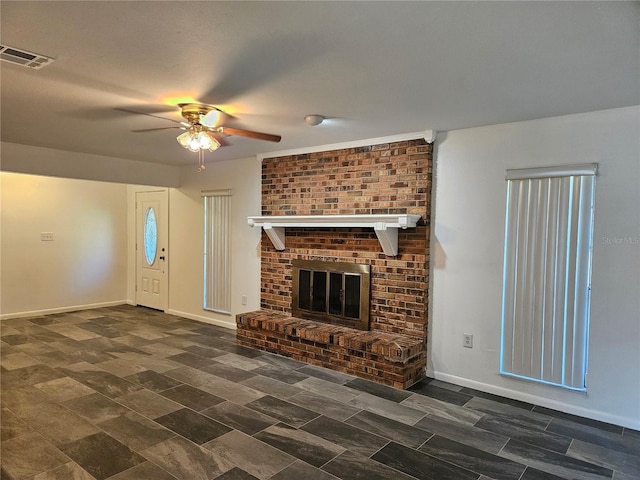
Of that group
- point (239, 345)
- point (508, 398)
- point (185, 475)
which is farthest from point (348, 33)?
point (239, 345)

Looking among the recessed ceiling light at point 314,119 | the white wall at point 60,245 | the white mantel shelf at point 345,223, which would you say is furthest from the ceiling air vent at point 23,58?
the white wall at point 60,245

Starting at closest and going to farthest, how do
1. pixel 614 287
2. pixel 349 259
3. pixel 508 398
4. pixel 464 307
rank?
1. pixel 614 287
2. pixel 508 398
3. pixel 464 307
4. pixel 349 259

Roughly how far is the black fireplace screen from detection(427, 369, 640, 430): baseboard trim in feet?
3.09

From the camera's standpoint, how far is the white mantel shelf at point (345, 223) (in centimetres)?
376

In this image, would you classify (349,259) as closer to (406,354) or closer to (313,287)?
(313,287)

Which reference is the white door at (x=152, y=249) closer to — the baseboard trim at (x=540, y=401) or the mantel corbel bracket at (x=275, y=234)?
the mantel corbel bracket at (x=275, y=234)

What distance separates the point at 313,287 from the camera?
4.70 metres

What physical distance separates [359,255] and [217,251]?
243 centimetres

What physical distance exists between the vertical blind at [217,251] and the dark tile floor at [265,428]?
5.12 ft

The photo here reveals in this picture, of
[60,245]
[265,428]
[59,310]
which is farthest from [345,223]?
[59,310]

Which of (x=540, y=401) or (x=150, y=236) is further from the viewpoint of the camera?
(x=150, y=236)

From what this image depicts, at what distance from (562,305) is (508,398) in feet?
3.06

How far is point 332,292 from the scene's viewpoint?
4531 mm

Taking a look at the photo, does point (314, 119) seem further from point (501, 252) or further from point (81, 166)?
point (81, 166)
